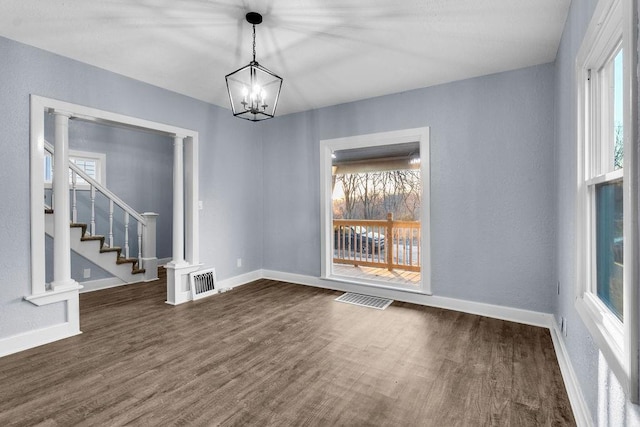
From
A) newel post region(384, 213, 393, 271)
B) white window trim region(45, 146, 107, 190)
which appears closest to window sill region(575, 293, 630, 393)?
newel post region(384, 213, 393, 271)

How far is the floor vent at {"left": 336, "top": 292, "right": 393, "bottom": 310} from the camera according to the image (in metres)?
3.75

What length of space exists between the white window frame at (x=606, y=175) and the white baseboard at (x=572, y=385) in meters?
0.48

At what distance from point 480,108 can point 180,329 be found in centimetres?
383

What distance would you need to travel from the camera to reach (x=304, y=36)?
2.66m

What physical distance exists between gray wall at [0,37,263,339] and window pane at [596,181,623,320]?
3.44 meters

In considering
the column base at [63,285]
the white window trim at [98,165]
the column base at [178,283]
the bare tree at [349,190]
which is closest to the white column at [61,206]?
the column base at [63,285]

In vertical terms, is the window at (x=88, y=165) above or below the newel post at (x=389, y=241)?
above

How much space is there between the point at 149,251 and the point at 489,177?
5.17 meters

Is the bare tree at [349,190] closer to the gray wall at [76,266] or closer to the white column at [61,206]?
the gray wall at [76,266]

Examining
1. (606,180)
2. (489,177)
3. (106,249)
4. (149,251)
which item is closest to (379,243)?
(489,177)

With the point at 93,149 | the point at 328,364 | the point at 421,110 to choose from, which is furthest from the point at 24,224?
the point at 421,110

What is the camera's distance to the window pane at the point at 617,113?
1.45m

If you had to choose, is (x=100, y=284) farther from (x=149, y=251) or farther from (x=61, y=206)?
(x=61, y=206)

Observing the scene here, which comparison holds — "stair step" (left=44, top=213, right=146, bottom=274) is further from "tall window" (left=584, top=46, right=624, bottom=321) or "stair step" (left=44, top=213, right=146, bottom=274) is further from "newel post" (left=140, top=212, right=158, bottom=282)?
"tall window" (left=584, top=46, right=624, bottom=321)
